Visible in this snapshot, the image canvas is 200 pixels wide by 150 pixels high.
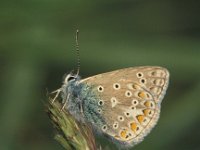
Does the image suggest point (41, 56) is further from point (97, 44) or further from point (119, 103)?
point (119, 103)

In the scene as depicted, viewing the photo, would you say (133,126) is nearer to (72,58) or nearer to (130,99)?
(130,99)

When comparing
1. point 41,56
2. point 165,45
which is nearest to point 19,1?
point 41,56

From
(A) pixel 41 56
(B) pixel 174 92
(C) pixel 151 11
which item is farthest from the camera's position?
(C) pixel 151 11

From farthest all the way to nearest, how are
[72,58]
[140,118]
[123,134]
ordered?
[72,58] → [140,118] → [123,134]

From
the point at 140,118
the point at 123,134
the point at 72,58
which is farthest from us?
the point at 72,58

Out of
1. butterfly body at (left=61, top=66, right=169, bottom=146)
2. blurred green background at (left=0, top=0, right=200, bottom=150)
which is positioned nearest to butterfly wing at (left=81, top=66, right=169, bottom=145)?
butterfly body at (left=61, top=66, right=169, bottom=146)

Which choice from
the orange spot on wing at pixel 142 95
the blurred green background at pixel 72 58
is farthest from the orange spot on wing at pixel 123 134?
the blurred green background at pixel 72 58

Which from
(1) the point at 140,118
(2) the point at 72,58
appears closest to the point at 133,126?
(1) the point at 140,118
